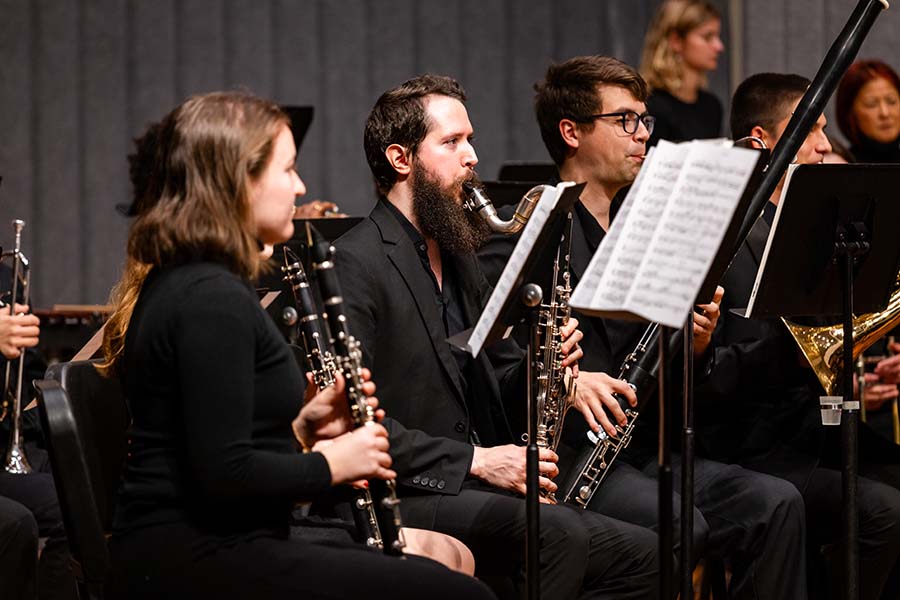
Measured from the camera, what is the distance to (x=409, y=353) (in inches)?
122

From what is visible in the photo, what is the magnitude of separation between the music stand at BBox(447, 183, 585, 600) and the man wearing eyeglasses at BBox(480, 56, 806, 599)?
1.94ft

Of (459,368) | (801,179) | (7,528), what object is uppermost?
(801,179)

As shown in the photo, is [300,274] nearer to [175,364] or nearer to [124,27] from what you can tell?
[175,364]

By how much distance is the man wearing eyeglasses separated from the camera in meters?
3.32

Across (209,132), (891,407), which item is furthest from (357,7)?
(209,132)

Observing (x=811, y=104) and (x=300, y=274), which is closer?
(x=300, y=274)

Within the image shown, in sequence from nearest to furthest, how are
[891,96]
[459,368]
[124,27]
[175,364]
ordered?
[175,364] → [459,368] → [891,96] → [124,27]

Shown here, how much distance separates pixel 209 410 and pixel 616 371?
5.95 ft

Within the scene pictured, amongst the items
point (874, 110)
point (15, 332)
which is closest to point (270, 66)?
point (874, 110)

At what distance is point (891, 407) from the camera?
4492 mm

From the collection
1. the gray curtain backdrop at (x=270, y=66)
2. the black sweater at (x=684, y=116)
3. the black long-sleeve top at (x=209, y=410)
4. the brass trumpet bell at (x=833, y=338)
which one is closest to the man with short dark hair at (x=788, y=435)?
the brass trumpet bell at (x=833, y=338)

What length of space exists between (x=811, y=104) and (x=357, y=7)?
3.67m

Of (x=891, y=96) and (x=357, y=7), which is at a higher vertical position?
(x=357, y=7)

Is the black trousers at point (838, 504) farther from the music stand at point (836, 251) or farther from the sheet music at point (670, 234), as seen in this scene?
the sheet music at point (670, 234)
